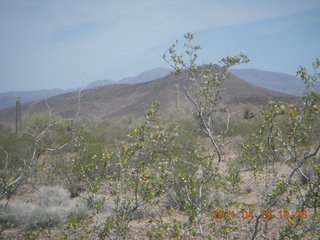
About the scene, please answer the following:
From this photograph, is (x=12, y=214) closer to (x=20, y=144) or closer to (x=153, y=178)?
(x=153, y=178)

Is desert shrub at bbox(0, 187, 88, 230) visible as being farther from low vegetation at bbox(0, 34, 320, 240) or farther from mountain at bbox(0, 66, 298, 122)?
mountain at bbox(0, 66, 298, 122)

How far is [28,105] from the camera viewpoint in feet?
245

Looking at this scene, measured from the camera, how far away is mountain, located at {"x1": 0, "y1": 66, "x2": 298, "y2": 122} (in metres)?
50.5

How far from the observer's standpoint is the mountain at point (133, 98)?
50.5 meters

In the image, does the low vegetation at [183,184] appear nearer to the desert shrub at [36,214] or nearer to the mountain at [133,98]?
the desert shrub at [36,214]

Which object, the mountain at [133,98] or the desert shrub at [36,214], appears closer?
the desert shrub at [36,214]

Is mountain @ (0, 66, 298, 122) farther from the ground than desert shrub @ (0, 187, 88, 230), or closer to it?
farther from the ground

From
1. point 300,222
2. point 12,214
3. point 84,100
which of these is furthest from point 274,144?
point 84,100

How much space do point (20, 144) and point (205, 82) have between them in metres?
10.6

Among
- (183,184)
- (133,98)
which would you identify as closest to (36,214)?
(183,184)

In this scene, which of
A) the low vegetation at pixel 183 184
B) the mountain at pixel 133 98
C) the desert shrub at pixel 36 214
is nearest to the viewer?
the low vegetation at pixel 183 184

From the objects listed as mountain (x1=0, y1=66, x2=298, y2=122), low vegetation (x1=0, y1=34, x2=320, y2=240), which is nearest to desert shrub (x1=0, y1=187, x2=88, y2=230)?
low vegetation (x1=0, y1=34, x2=320, y2=240)

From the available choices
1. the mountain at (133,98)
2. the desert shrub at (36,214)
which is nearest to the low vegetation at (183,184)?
the desert shrub at (36,214)

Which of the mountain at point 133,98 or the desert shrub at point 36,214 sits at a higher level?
the mountain at point 133,98
